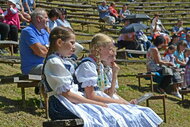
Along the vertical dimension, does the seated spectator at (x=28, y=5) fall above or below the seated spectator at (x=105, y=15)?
above

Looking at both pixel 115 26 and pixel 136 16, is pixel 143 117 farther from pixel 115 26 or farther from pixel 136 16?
pixel 115 26

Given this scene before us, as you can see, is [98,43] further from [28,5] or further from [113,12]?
[113,12]

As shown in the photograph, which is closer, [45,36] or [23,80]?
[23,80]

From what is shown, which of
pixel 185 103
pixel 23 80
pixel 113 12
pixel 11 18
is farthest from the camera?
pixel 113 12

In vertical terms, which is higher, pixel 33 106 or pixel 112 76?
pixel 112 76

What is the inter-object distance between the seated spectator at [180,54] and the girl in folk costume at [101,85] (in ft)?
23.8

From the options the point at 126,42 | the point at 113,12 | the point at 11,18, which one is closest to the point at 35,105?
the point at 11,18

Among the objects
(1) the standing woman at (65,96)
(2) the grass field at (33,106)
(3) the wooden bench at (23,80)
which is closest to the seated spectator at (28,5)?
(2) the grass field at (33,106)

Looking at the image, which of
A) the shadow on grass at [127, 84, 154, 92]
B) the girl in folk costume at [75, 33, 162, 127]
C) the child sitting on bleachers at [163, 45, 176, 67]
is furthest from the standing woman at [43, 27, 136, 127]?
the child sitting on bleachers at [163, 45, 176, 67]

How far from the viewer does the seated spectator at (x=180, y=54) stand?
42.0ft

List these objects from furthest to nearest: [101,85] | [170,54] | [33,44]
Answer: [170,54], [33,44], [101,85]

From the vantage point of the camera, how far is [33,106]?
25.5 feet

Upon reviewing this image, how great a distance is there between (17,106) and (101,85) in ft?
7.32

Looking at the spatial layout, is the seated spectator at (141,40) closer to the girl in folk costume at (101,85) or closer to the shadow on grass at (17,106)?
the shadow on grass at (17,106)
